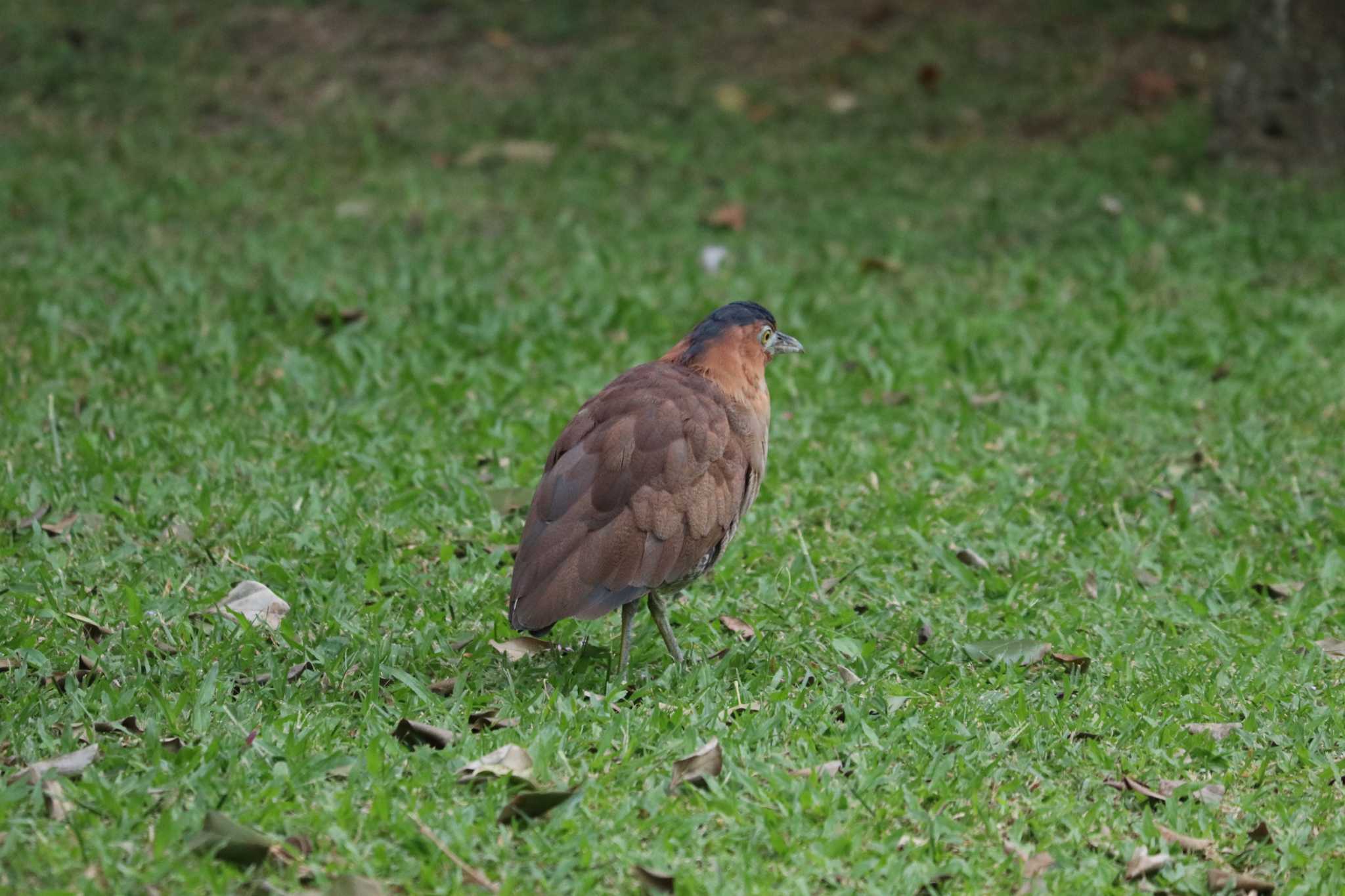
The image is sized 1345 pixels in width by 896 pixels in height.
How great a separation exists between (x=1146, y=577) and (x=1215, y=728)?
125 cm

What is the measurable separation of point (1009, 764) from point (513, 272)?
503 centimetres

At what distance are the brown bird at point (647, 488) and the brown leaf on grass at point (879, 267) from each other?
4046mm

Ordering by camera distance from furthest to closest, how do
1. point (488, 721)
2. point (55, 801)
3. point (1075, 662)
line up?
point (1075, 662), point (488, 721), point (55, 801)

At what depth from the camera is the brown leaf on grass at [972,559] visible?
550 cm

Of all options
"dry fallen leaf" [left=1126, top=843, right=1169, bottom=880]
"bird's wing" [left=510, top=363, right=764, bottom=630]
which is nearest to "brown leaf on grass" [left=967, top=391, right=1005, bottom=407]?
"bird's wing" [left=510, top=363, right=764, bottom=630]

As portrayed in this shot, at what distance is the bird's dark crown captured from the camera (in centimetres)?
477

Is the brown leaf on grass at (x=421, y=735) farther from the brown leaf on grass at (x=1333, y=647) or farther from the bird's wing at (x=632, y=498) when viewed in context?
the brown leaf on grass at (x=1333, y=647)

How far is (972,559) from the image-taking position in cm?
555

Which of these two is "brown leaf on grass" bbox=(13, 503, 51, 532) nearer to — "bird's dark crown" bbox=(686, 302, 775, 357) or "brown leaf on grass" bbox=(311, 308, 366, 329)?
"brown leaf on grass" bbox=(311, 308, 366, 329)

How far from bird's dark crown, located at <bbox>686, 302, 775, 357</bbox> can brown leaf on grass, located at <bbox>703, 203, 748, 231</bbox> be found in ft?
15.0

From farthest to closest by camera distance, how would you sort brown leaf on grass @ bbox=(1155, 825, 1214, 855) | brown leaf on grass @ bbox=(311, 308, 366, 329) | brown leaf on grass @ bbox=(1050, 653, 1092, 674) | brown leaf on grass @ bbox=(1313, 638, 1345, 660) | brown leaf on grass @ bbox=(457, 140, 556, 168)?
brown leaf on grass @ bbox=(457, 140, 556, 168), brown leaf on grass @ bbox=(311, 308, 366, 329), brown leaf on grass @ bbox=(1313, 638, 1345, 660), brown leaf on grass @ bbox=(1050, 653, 1092, 674), brown leaf on grass @ bbox=(1155, 825, 1214, 855)

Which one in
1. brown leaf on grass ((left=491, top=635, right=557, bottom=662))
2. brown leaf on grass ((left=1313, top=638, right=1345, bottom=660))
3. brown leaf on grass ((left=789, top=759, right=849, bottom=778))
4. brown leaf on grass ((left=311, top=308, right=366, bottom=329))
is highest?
brown leaf on grass ((left=311, top=308, right=366, bottom=329))

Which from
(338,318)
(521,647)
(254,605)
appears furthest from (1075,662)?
(338,318)

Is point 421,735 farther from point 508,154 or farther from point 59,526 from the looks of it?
point 508,154
